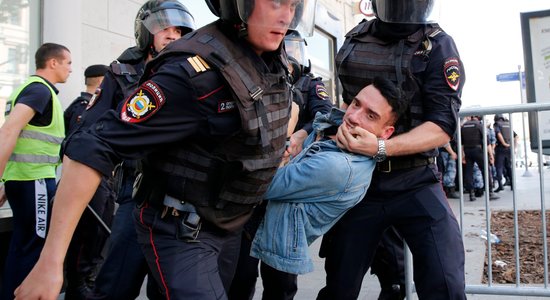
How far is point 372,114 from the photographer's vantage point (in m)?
2.34

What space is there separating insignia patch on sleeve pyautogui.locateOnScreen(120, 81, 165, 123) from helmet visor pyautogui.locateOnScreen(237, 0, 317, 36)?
39 centimetres

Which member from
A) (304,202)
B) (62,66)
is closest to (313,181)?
(304,202)

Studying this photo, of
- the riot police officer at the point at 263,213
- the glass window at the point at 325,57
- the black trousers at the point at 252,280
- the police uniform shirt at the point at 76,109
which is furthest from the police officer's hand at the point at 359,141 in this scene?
the glass window at the point at 325,57

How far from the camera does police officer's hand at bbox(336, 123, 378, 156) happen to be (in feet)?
7.30

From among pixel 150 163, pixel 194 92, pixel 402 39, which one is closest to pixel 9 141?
pixel 150 163

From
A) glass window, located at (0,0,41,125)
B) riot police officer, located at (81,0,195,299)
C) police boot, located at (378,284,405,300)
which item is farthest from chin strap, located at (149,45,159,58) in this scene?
police boot, located at (378,284,405,300)

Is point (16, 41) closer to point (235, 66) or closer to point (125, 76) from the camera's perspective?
point (125, 76)

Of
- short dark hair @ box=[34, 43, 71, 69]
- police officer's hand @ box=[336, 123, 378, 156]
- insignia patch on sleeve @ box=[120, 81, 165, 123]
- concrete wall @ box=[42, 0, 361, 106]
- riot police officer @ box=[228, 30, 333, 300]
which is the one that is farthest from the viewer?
concrete wall @ box=[42, 0, 361, 106]

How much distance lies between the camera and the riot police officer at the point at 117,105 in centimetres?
229

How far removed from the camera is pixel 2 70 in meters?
4.14

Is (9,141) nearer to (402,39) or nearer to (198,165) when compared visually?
(198,165)

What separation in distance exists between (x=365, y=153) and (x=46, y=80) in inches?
97.0

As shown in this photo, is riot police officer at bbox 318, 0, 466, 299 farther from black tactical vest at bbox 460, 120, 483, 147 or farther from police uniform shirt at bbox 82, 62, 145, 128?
black tactical vest at bbox 460, 120, 483, 147

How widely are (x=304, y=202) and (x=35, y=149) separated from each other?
7.31ft
